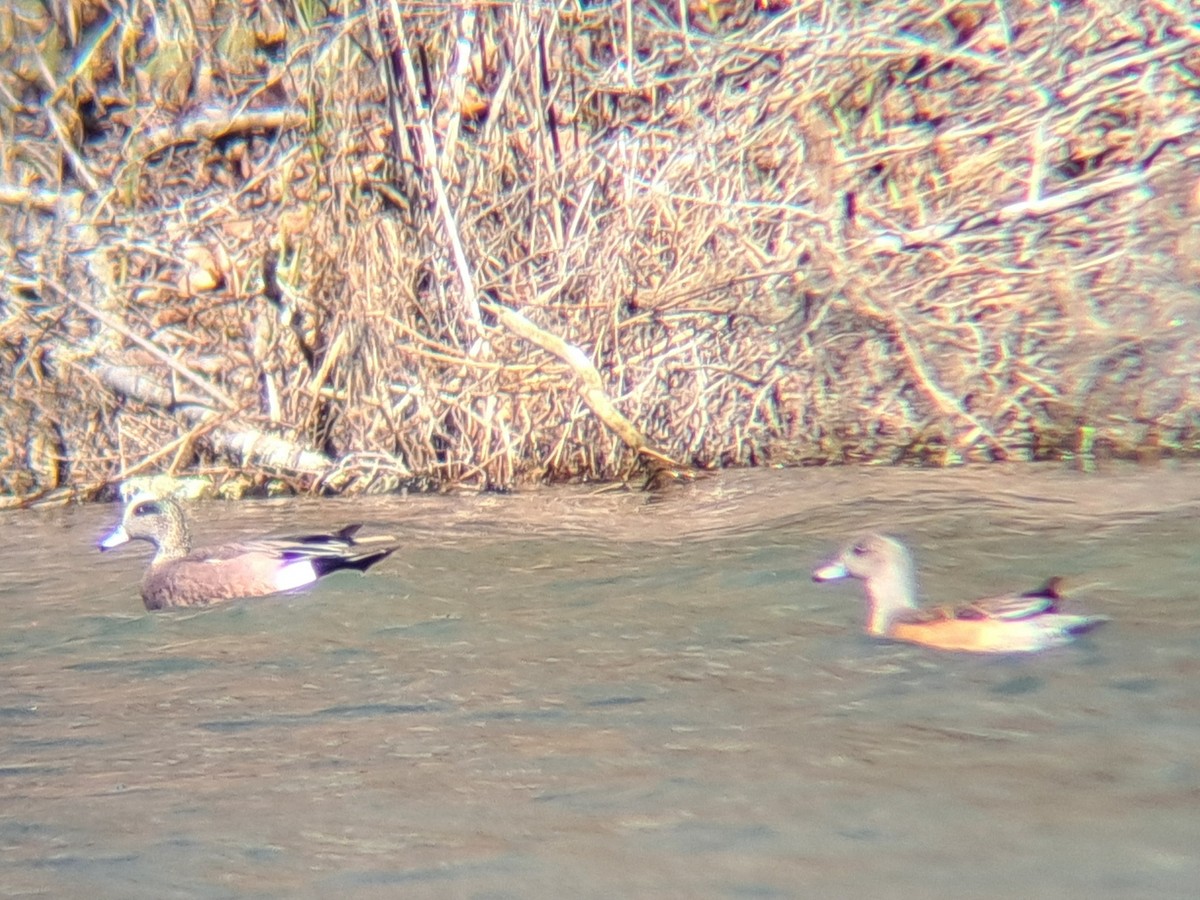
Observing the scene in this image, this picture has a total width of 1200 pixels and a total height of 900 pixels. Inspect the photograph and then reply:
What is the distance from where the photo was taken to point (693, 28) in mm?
9891

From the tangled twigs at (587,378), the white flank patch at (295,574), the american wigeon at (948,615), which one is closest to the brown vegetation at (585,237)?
the tangled twigs at (587,378)

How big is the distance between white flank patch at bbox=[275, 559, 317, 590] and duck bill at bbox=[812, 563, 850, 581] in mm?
2196

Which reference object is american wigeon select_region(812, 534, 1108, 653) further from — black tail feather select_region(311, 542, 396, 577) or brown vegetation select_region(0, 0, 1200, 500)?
brown vegetation select_region(0, 0, 1200, 500)

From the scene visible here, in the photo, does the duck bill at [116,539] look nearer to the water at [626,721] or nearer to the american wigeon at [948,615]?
the water at [626,721]

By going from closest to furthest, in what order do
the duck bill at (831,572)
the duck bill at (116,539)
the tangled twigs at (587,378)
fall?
the duck bill at (831,572), the duck bill at (116,539), the tangled twigs at (587,378)

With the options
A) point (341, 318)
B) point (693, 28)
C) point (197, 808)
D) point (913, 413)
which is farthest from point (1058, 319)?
point (197, 808)

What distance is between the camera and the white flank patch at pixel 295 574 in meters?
7.25

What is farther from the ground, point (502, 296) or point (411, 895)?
point (502, 296)

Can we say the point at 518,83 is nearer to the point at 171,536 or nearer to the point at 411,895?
the point at 171,536

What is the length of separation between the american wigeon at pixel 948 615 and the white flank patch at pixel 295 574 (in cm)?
229

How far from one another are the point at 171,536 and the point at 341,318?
2.52 m

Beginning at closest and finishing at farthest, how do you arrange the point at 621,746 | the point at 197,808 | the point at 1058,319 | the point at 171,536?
the point at 197,808
the point at 621,746
the point at 171,536
the point at 1058,319

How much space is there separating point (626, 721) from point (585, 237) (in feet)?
15.4

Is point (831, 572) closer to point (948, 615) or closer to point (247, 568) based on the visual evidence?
point (948, 615)
